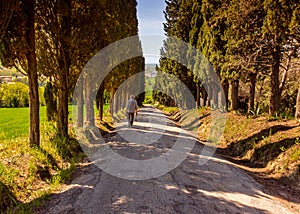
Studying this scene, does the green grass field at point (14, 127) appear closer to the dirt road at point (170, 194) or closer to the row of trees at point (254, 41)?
the dirt road at point (170, 194)

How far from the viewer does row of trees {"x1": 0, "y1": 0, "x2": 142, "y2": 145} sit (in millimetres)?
7684

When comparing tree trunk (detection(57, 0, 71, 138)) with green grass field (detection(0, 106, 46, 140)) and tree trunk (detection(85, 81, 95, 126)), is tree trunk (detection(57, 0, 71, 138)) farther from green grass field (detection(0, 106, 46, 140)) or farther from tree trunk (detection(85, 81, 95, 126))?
tree trunk (detection(85, 81, 95, 126))

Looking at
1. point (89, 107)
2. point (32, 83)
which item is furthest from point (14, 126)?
point (32, 83)

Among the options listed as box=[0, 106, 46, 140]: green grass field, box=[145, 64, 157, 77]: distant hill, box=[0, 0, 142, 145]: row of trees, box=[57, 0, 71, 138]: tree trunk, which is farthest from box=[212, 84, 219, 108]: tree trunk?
box=[145, 64, 157, 77]: distant hill

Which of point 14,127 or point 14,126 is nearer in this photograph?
point 14,127

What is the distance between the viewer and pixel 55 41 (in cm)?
1019

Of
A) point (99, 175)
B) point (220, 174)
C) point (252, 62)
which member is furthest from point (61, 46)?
point (252, 62)

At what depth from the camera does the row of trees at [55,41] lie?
25.2 ft

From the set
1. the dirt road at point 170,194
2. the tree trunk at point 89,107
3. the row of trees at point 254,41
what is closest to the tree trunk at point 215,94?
the row of trees at point 254,41

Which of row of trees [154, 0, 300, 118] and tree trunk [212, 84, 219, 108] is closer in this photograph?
row of trees [154, 0, 300, 118]

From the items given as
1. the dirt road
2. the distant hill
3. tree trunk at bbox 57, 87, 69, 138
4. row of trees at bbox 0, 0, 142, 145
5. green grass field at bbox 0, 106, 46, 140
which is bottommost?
the dirt road

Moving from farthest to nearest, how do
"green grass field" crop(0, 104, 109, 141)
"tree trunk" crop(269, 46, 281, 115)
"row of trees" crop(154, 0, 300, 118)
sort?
"tree trunk" crop(269, 46, 281, 115) → "green grass field" crop(0, 104, 109, 141) → "row of trees" crop(154, 0, 300, 118)

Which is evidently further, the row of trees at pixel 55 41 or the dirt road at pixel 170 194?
the row of trees at pixel 55 41

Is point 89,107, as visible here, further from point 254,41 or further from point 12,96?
point 12,96
